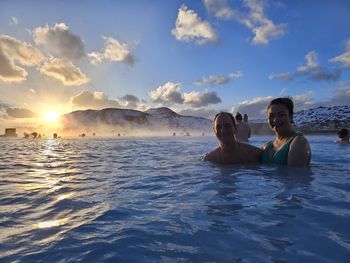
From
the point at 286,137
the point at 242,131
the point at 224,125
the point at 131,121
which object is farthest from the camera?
the point at 131,121

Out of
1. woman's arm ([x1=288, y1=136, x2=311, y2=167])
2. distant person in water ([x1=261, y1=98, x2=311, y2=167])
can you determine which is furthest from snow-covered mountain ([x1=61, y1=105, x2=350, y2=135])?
woman's arm ([x1=288, y1=136, x2=311, y2=167])

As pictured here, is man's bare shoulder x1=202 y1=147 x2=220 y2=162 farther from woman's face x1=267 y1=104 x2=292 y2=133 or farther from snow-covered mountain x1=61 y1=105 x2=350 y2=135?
snow-covered mountain x1=61 y1=105 x2=350 y2=135

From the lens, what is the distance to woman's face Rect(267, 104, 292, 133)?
16.3ft

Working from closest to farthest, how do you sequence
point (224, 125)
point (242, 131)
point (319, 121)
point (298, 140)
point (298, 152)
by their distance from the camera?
1. point (298, 140)
2. point (298, 152)
3. point (224, 125)
4. point (242, 131)
5. point (319, 121)

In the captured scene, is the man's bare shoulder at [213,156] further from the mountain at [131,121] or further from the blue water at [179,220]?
the mountain at [131,121]

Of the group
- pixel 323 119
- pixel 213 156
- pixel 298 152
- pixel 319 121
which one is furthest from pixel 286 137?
pixel 323 119

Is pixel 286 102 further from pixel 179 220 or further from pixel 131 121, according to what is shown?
pixel 131 121

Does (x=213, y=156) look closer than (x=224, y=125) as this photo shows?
No

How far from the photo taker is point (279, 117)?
5.00 metres

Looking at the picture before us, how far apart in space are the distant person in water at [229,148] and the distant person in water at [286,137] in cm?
72

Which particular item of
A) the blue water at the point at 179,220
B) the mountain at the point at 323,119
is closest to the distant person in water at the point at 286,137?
the blue water at the point at 179,220

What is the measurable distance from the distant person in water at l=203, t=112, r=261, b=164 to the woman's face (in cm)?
75

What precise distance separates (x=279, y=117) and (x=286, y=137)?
0.38 metres

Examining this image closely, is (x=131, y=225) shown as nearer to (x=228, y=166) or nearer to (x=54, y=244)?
(x=54, y=244)
